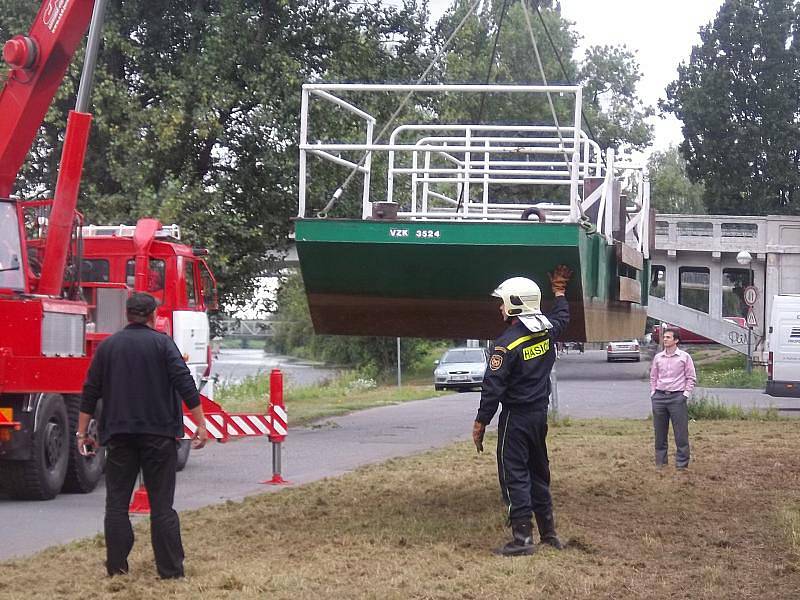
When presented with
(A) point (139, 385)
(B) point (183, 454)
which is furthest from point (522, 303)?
(B) point (183, 454)

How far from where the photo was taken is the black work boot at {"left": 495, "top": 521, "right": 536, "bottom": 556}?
30.0 ft

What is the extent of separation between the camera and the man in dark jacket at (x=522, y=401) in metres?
9.25

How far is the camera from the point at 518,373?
9.39 meters

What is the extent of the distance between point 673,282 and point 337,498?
51.0m

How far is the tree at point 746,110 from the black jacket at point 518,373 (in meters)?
60.8

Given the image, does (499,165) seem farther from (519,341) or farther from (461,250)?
(519,341)

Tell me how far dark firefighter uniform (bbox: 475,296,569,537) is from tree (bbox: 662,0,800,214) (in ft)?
199

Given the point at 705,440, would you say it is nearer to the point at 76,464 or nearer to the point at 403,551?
the point at 76,464

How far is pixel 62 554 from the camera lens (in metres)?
9.49

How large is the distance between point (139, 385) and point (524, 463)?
290 centimetres

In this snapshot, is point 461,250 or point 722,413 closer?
point 461,250

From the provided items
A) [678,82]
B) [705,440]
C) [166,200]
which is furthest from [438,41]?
[678,82]

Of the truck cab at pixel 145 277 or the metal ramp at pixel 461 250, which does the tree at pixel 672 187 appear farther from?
the metal ramp at pixel 461 250

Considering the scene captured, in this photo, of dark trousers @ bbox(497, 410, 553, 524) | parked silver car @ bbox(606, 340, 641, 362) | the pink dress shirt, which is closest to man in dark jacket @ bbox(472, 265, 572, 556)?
dark trousers @ bbox(497, 410, 553, 524)
